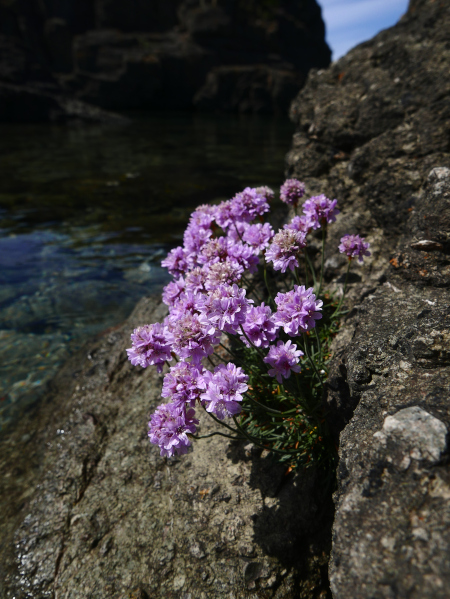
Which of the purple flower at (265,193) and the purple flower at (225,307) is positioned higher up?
the purple flower at (265,193)

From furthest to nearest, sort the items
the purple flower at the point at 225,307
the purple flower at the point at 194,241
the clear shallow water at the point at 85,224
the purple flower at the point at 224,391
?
the clear shallow water at the point at 85,224 < the purple flower at the point at 194,241 < the purple flower at the point at 225,307 < the purple flower at the point at 224,391

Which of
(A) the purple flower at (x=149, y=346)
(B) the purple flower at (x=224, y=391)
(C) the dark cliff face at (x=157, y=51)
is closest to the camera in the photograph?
(B) the purple flower at (x=224, y=391)

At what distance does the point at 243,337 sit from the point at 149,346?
0.77 meters

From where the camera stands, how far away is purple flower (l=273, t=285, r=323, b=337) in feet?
8.68

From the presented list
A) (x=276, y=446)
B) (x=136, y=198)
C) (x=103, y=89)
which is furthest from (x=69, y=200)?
(x=103, y=89)

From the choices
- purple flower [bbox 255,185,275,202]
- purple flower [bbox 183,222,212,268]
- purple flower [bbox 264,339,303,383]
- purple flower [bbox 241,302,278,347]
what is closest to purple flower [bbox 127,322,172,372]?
purple flower [bbox 241,302,278,347]

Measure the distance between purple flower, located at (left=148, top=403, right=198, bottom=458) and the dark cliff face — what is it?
51.7m

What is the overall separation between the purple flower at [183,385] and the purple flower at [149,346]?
26 cm

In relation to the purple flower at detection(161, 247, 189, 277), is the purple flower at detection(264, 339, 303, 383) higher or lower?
lower

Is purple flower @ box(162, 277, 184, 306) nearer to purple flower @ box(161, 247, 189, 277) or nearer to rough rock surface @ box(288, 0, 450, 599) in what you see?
purple flower @ box(161, 247, 189, 277)

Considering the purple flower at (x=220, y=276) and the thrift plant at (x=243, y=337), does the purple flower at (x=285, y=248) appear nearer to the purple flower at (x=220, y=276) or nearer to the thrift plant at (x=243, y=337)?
the thrift plant at (x=243, y=337)

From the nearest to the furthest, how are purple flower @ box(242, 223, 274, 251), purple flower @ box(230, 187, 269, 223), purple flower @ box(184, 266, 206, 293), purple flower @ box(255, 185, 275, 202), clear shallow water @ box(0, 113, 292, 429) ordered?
purple flower @ box(184, 266, 206, 293) → purple flower @ box(242, 223, 274, 251) → purple flower @ box(230, 187, 269, 223) → purple flower @ box(255, 185, 275, 202) → clear shallow water @ box(0, 113, 292, 429)

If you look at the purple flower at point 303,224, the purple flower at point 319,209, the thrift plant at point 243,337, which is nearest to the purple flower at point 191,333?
the thrift plant at point 243,337

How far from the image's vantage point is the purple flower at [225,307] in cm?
261
